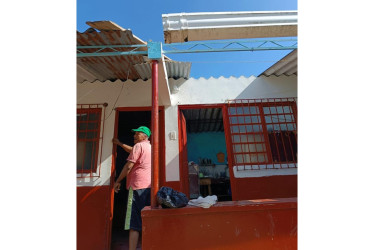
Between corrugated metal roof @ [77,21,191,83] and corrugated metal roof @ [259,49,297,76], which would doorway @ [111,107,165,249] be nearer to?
corrugated metal roof @ [77,21,191,83]

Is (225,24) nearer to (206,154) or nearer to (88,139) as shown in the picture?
(88,139)

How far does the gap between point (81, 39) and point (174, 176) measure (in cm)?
268

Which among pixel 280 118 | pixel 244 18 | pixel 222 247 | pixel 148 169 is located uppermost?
pixel 244 18

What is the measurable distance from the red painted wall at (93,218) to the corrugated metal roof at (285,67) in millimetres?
3818

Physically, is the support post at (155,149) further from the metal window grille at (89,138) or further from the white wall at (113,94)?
the metal window grille at (89,138)

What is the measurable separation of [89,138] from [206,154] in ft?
19.2

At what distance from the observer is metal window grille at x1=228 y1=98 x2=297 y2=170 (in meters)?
4.60

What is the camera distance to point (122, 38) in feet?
10.6

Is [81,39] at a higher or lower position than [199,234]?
higher

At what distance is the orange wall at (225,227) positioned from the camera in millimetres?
2525

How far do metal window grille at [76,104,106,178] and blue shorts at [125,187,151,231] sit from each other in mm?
1271

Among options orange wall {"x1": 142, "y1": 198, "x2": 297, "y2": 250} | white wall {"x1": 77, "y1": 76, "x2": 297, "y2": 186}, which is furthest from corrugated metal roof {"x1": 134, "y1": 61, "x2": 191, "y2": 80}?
orange wall {"x1": 142, "y1": 198, "x2": 297, "y2": 250}

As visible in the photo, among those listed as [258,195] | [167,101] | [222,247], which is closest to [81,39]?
[167,101]

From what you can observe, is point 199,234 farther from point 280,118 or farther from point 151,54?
point 280,118
